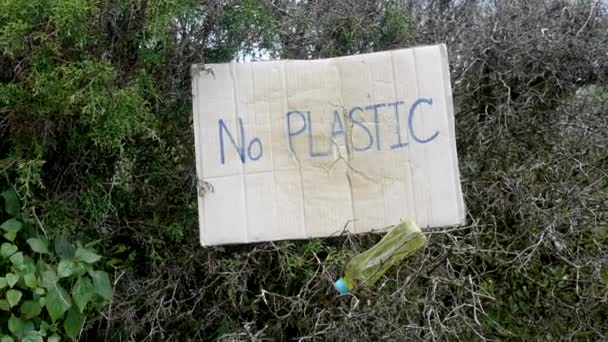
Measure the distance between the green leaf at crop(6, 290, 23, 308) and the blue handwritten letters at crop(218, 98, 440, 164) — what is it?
61cm

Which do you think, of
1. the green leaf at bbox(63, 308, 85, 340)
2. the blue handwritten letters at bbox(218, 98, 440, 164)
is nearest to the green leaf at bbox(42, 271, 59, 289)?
the green leaf at bbox(63, 308, 85, 340)

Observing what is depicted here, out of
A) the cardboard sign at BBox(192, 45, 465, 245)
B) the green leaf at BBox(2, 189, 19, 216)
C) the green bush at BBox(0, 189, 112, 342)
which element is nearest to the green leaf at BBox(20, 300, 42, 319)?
the green bush at BBox(0, 189, 112, 342)

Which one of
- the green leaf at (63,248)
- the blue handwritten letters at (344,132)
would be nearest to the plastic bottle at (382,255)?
the blue handwritten letters at (344,132)

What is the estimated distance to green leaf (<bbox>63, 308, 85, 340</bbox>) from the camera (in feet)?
5.68

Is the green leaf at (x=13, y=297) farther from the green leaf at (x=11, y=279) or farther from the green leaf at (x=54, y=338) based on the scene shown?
the green leaf at (x=54, y=338)

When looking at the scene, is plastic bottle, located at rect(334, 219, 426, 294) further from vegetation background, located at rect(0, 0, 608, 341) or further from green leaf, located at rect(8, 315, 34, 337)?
green leaf, located at rect(8, 315, 34, 337)

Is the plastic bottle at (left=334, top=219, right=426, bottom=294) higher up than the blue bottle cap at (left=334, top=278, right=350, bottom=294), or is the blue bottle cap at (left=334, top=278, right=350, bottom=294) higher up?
the plastic bottle at (left=334, top=219, right=426, bottom=294)

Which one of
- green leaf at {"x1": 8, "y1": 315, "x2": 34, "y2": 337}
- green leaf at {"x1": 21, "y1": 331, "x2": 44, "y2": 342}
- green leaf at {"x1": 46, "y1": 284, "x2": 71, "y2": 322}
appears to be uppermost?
green leaf at {"x1": 46, "y1": 284, "x2": 71, "y2": 322}

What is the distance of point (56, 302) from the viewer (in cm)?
165

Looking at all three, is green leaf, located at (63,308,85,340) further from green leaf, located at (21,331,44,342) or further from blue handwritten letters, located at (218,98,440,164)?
blue handwritten letters, located at (218,98,440,164)

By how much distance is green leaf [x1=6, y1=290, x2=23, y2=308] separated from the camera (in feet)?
5.29

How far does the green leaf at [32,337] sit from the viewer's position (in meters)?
1.66

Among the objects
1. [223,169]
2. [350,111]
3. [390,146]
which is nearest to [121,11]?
[223,169]

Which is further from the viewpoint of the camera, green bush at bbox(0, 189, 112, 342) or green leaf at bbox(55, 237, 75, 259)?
green leaf at bbox(55, 237, 75, 259)
